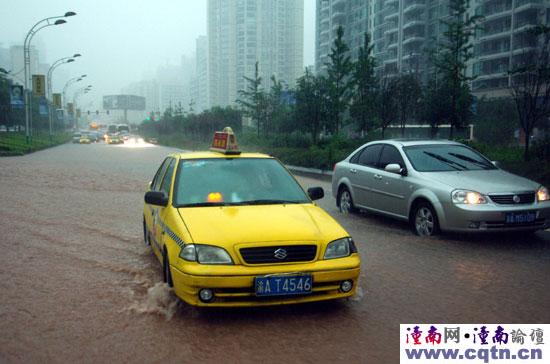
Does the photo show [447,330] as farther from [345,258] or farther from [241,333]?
[241,333]

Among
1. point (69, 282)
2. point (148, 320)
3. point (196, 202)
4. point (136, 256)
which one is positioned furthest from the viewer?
point (136, 256)

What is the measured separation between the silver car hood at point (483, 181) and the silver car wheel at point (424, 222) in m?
0.50

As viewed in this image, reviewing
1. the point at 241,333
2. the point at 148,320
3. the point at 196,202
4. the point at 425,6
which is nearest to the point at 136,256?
the point at 196,202

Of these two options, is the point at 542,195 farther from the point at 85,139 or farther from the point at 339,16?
the point at 339,16

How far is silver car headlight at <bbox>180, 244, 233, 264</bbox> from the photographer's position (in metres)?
4.63

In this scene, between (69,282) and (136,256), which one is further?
(136,256)

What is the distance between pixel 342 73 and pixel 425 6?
5245 cm

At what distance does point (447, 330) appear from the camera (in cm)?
447

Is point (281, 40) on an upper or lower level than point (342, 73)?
upper

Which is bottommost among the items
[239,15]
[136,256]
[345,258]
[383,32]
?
[136,256]

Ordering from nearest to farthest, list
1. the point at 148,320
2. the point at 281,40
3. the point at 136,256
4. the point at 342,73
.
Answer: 1. the point at 148,320
2. the point at 136,256
3. the point at 342,73
4. the point at 281,40

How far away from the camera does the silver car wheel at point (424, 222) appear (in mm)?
8227

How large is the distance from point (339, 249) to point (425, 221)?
3791 millimetres

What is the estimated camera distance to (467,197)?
25.4 ft
